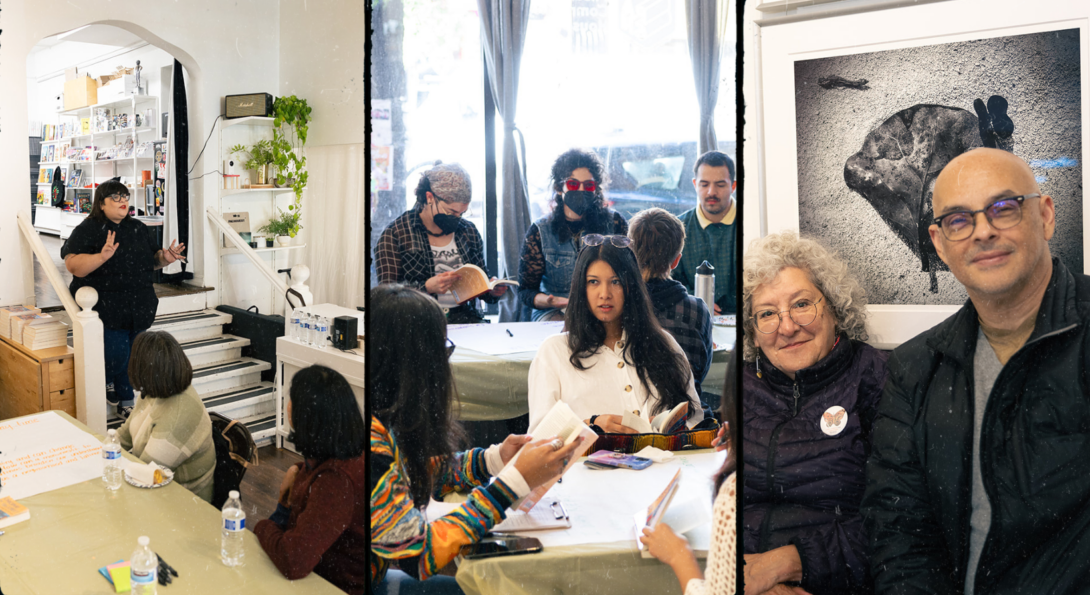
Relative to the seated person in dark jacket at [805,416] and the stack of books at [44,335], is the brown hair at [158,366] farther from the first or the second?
the seated person in dark jacket at [805,416]

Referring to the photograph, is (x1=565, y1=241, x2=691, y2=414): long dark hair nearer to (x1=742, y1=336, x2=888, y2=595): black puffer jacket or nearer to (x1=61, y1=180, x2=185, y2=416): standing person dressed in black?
(x1=742, y1=336, x2=888, y2=595): black puffer jacket

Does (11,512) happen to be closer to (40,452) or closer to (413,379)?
(40,452)

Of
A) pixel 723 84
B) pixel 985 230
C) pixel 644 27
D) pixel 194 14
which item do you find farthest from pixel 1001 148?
pixel 194 14

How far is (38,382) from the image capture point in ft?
4.77

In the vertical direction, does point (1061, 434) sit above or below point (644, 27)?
below

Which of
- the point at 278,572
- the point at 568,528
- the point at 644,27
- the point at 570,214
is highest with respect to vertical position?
the point at 644,27

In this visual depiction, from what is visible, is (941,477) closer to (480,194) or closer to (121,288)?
(480,194)

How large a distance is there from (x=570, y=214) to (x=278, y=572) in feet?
3.03

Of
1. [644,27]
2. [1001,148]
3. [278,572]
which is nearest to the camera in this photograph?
[644,27]

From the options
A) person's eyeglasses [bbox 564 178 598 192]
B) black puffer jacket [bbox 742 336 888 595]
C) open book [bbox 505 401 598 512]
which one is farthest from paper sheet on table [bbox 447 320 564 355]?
black puffer jacket [bbox 742 336 888 595]

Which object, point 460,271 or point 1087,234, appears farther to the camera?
point 1087,234

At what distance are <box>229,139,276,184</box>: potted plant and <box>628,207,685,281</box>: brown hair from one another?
2.43 feet

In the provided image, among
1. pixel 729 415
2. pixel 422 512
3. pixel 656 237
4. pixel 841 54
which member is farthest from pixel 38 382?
pixel 841 54

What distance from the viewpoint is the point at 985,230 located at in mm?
1448
